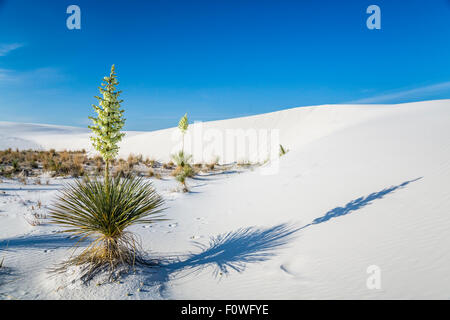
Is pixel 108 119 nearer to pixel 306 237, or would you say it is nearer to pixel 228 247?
pixel 228 247

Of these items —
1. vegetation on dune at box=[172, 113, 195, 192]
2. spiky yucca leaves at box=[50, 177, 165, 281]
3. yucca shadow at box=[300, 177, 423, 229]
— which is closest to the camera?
spiky yucca leaves at box=[50, 177, 165, 281]

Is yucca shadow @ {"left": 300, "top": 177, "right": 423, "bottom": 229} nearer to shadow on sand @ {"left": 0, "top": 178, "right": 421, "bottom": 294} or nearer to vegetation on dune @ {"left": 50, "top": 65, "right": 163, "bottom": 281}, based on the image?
shadow on sand @ {"left": 0, "top": 178, "right": 421, "bottom": 294}

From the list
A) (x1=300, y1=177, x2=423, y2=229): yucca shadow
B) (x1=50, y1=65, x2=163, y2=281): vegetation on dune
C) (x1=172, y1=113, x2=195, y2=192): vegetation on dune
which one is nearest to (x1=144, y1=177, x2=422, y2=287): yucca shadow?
(x1=300, y1=177, x2=423, y2=229): yucca shadow

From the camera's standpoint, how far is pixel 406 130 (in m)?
8.02

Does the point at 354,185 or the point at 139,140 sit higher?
the point at 139,140

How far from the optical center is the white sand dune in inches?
102

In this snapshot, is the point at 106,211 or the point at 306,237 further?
the point at 306,237

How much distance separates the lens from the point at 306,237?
A: 3762mm

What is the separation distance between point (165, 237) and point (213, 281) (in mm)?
1916

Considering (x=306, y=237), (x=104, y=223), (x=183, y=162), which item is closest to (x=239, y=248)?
(x=306, y=237)

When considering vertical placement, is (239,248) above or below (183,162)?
below

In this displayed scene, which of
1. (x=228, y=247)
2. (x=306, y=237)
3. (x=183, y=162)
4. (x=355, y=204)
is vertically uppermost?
(x=183, y=162)
